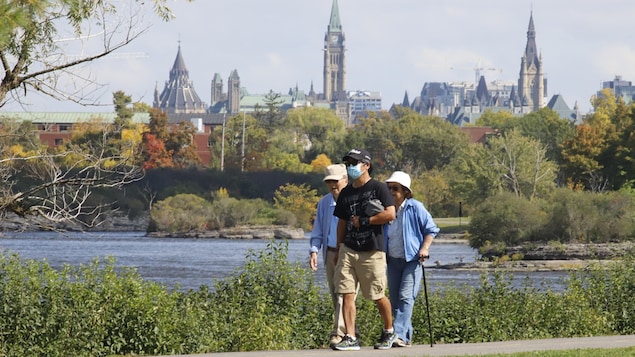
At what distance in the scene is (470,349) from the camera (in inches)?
496

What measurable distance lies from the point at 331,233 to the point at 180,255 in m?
49.9

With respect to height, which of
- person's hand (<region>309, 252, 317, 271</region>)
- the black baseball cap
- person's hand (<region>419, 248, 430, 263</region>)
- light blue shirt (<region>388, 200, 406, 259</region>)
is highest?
the black baseball cap

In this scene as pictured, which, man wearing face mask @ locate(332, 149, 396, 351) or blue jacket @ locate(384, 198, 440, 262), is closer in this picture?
man wearing face mask @ locate(332, 149, 396, 351)

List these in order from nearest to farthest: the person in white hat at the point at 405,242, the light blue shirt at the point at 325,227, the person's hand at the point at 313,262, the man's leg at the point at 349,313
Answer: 1. the person's hand at the point at 313,262
2. the man's leg at the point at 349,313
3. the person in white hat at the point at 405,242
4. the light blue shirt at the point at 325,227

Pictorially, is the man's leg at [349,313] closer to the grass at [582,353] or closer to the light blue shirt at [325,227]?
the light blue shirt at [325,227]

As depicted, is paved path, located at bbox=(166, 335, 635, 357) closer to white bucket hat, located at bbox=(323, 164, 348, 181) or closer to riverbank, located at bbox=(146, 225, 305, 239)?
white bucket hat, located at bbox=(323, 164, 348, 181)

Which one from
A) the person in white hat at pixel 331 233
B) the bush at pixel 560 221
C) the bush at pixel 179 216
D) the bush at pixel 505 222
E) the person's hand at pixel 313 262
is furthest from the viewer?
the bush at pixel 179 216

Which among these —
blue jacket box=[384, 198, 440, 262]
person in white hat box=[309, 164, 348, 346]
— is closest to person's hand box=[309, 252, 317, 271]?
person in white hat box=[309, 164, 348, 346]

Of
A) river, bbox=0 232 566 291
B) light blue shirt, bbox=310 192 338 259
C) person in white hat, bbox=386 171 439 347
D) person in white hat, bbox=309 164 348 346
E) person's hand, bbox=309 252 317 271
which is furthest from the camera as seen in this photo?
river, bbox=0 232 566 291

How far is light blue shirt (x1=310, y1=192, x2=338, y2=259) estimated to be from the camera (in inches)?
502

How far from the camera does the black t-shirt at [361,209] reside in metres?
12.1

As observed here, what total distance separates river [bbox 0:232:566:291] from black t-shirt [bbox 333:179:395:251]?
2254cm

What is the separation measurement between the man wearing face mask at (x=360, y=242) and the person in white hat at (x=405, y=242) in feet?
0.62

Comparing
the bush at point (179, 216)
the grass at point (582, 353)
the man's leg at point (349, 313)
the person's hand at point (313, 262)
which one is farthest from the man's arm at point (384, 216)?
the bush at point (179, 216)
